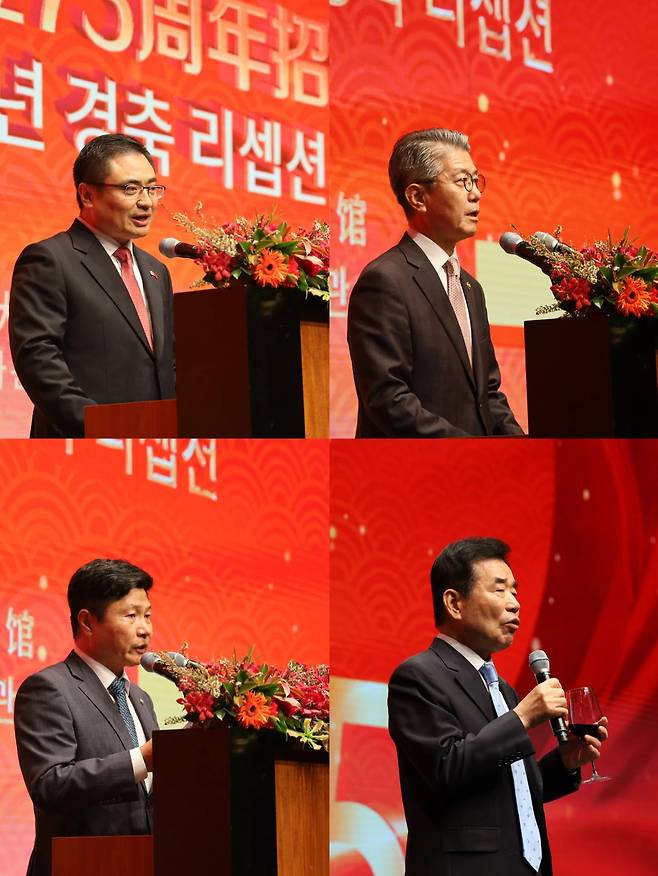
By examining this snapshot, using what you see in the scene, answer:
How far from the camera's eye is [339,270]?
4.10m

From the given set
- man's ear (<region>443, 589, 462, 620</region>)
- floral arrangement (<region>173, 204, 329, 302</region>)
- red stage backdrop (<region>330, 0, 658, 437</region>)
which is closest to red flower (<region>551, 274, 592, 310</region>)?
red stage backdrop (<region>330, 0, 658, 437</region>)

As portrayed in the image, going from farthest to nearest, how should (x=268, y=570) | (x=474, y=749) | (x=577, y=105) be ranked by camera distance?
(x=268, y=570)
(x=577, y=105)
(x=474, y=749)

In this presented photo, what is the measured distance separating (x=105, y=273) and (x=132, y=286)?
4.3 inches

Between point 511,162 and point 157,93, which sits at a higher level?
point 157,93

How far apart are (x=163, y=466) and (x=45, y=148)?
3.67 ft

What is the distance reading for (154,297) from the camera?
5.21m

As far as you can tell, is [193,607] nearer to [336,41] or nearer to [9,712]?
[9,712]

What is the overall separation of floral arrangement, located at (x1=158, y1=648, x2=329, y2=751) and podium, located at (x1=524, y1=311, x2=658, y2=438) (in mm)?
868

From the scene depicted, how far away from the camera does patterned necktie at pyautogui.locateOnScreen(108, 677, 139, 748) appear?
4812 millimetres

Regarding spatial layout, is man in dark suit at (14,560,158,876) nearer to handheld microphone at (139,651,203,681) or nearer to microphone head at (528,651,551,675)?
handheld microphone at (139,651,203,681)

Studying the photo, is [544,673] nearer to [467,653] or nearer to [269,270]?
[467,653]

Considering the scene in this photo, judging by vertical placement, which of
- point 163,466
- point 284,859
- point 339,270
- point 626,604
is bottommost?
point 284,859

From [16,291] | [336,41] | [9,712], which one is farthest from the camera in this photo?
[9,712]

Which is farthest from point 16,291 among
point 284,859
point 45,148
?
point 284,859
